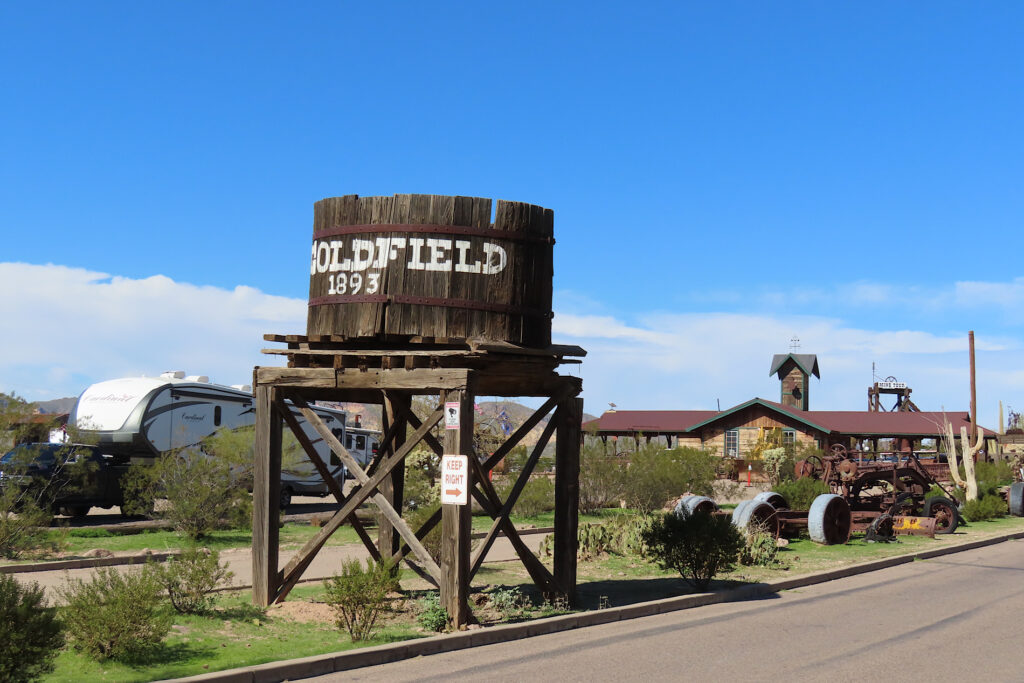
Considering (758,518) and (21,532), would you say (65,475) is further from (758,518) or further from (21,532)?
(758,518)

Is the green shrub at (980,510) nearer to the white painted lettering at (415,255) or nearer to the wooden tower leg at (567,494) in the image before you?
the wooden tower leg at (567,494)

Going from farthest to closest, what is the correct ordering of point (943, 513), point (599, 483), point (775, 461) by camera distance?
point (775, 461)
point (599, 483)
point (943, 513)

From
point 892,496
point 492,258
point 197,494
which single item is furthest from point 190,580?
point 892,496

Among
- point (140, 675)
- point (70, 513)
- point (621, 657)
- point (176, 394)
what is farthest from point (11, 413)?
point (621, 657)

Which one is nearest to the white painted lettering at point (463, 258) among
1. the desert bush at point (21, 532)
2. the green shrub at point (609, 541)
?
the green shrub at point (609, 541)

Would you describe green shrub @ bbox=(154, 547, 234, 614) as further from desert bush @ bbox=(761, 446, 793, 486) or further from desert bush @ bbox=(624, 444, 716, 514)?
desert bush @ bbox=(761, 446, 793, 486)

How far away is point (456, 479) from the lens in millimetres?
11398

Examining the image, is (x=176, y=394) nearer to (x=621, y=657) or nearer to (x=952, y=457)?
(x=621, y=657)

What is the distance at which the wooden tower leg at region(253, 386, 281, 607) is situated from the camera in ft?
41.3

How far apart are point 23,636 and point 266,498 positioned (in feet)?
15.7

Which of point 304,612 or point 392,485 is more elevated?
point 392,485

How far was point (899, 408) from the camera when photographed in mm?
88750

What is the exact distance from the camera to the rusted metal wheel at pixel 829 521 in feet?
70.9

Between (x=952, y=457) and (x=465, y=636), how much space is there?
29.2 metres
